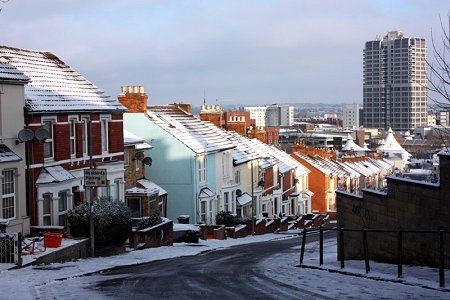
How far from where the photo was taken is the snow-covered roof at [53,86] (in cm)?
3052

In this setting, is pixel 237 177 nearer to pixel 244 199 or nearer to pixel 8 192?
pixel 244 199

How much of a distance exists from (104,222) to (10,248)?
6.07 m

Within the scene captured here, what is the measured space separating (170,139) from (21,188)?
1982cm

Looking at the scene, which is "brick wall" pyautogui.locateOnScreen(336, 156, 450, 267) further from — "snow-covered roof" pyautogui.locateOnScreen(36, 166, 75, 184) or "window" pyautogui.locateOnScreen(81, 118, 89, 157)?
"window" pyautogui.locateOnScreen(81, 118, 89, 157)

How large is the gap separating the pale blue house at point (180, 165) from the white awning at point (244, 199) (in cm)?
383

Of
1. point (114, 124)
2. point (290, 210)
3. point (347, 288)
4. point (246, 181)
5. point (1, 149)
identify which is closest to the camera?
point (347, 288)

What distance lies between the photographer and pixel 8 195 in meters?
26.3

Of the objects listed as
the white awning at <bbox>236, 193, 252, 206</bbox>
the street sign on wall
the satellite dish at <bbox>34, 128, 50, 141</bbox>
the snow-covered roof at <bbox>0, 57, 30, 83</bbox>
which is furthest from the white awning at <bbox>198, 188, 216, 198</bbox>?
the street sign on wall

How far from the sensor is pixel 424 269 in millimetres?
16891

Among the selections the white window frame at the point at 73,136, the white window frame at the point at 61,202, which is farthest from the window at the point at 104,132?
the white window frame at the point at 61,202

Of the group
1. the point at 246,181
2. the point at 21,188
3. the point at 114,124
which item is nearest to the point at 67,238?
the point at 21,188

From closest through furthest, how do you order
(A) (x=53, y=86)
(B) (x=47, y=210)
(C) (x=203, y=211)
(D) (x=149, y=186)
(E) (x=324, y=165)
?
(B) (x=47, y=210)
(A) (x=53, y=86)
(D) (x=149, y=186)
(C) (x=203, y=211)
(E) (x=324, y=165)

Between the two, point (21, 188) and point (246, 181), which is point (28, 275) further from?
point (246, 181)

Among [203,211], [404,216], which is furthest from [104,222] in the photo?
[203,211]
